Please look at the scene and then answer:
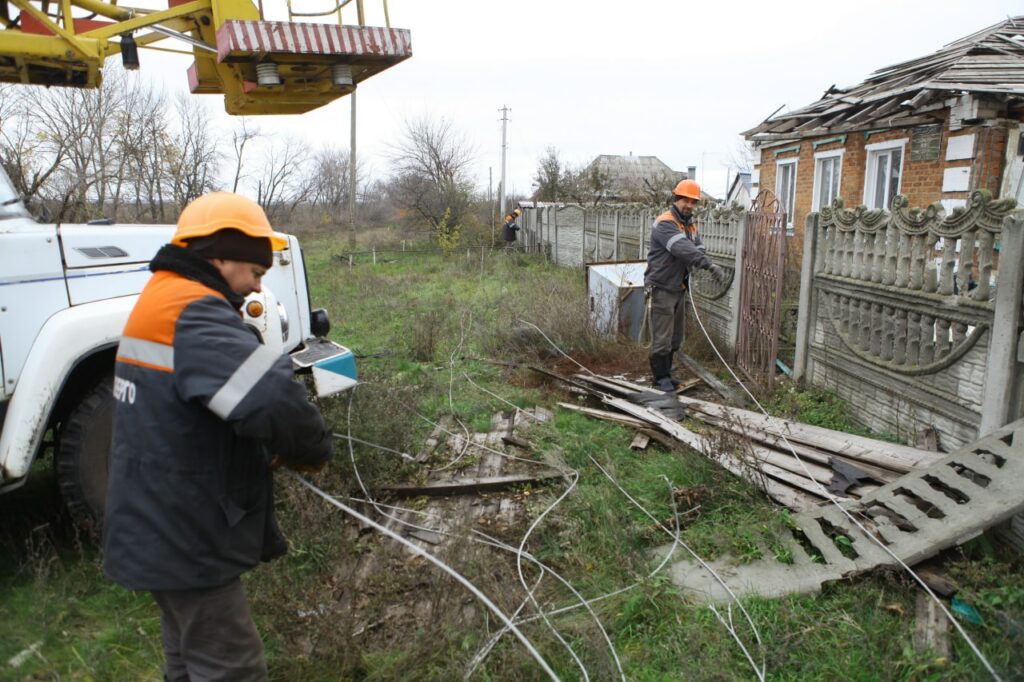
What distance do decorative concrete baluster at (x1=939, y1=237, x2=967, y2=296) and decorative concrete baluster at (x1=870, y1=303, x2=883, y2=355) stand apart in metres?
0.79

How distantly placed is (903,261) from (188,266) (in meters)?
4.75

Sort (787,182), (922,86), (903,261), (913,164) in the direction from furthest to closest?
(787,182)
(913,164)
(922,86)
(903,261)

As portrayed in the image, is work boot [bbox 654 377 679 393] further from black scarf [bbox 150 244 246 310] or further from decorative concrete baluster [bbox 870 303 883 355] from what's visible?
black scarf [bbox 150 244 246 310]

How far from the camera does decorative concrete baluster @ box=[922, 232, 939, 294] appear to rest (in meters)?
4.62

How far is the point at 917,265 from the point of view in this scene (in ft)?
15.8

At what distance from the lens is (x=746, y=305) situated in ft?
24.6

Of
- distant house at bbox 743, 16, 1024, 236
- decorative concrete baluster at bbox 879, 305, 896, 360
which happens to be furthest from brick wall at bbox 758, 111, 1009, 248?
decorative concrete baluster at bbox 879, 305, 896, 360

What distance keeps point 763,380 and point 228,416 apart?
19.3 feet

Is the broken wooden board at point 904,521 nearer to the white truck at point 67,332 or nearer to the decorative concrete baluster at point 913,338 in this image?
the decorative concrete baluster at point 913,338

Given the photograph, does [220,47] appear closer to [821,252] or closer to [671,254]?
[671,254]

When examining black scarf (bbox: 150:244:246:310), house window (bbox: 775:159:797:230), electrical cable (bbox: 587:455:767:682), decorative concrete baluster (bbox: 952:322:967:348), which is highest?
house window (bbox: 775:159:797:230)

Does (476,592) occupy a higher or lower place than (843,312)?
lower

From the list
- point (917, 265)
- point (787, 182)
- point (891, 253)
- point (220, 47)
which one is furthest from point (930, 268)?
point (787, 182)

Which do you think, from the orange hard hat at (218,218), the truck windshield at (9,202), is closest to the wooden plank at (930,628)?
the orange hard hat at (218,218)
